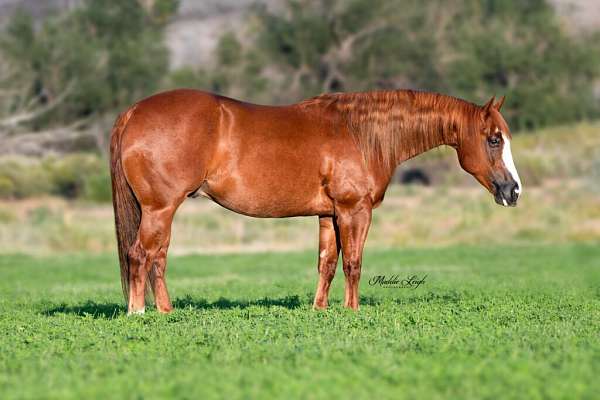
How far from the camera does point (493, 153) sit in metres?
10.7

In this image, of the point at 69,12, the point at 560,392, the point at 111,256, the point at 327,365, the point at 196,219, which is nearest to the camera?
the point at 560,392

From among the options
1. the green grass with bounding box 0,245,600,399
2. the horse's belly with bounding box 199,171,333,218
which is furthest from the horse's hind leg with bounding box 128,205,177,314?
the horse's belly with bounding box 199,171,333,218

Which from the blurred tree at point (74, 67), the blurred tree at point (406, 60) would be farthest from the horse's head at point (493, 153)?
the blurred tree at point (406, 60)

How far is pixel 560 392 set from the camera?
5934mm

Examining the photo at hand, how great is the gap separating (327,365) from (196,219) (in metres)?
27.8

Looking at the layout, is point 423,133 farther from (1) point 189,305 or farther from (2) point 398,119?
(1) point 189,305

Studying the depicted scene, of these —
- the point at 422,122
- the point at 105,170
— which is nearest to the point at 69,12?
the point at 105,170

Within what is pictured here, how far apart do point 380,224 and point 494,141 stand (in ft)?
75.7

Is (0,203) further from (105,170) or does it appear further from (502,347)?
(502,347)

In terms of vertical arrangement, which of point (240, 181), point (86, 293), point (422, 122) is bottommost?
point (86, 293)

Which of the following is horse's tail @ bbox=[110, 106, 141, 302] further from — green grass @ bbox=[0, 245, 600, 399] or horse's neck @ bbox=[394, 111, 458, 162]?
horse's neck @ bbox=[394, 111, 458, 162]

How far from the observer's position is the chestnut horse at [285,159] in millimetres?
9922

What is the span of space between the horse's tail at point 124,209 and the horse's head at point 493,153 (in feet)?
12.8

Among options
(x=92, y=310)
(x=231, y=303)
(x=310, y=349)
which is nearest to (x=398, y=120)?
(x=231, y=303)
